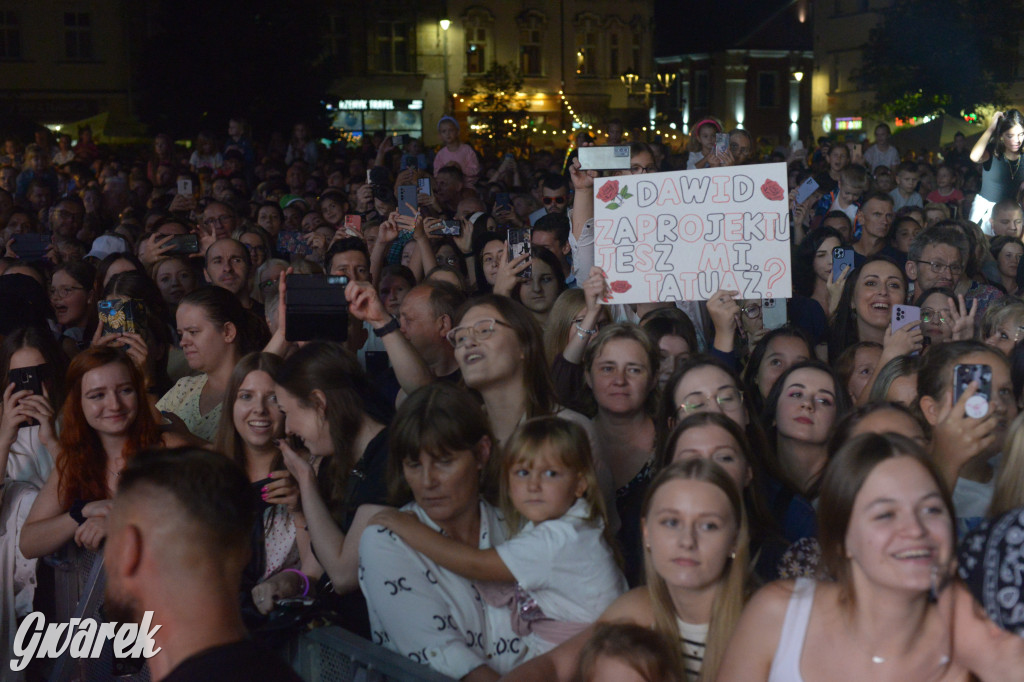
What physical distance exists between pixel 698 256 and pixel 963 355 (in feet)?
5.78

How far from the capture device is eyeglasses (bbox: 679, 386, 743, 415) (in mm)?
4289

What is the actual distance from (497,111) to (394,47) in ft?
60.8

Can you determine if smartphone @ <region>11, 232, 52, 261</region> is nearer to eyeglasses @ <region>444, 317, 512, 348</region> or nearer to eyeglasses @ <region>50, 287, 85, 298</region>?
eyeglasses @ <region>50, 287, 85, 298</region>

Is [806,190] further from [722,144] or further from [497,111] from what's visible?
[497,111]

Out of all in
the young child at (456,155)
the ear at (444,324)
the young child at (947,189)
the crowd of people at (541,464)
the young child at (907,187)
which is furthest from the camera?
the young child at (456,155)

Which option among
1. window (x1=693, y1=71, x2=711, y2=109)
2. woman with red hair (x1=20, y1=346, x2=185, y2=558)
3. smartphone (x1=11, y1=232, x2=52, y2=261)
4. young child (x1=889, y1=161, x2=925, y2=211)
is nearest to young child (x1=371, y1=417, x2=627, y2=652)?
woman with red hair (x1=20, y1=346, x2=185, y2=558)

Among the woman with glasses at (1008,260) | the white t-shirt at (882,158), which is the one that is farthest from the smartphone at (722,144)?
the white t-shirt at (882,158)

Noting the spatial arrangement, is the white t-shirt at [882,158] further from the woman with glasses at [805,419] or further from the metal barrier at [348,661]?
the metal barrier at [348,661]

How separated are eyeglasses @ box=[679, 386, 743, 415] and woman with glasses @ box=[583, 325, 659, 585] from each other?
1.35 feet

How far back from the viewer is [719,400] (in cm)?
429

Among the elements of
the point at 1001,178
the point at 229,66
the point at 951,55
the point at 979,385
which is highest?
the point at 951,55

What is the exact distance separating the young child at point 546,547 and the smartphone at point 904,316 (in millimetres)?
2312

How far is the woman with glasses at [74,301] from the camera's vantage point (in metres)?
7.07

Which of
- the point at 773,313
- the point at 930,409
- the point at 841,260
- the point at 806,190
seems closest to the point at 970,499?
the point at 930,409
